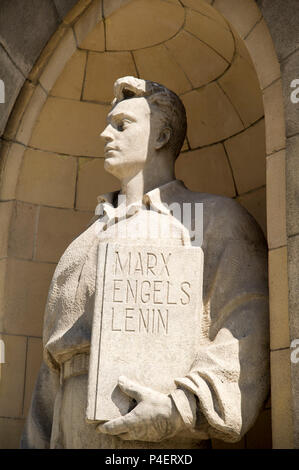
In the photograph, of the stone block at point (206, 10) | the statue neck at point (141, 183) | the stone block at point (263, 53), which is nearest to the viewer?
the stone block at point (263, 53)

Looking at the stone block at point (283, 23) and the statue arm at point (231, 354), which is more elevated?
the stone block at point (283, 23)

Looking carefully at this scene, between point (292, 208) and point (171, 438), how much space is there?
116 cm

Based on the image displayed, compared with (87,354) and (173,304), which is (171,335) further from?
(87,354)

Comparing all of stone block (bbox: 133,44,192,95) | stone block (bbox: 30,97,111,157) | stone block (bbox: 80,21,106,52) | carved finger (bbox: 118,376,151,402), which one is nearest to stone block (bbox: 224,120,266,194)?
stone block (bbox: 133,44,192,95)

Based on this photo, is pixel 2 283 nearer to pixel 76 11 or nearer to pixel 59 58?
pixel 59 58

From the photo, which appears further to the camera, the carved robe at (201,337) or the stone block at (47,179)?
the stone block at (47,179)

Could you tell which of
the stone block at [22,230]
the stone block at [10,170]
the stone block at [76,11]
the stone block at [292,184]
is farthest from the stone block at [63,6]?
the stone block at [292,184]

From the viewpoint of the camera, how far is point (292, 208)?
4402 millimetres

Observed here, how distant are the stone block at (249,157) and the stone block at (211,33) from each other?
0.45 meters

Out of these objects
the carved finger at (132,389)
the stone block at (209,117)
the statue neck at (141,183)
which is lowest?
the carved finger at (132,389)

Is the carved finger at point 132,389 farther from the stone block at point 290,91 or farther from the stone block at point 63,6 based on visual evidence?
the stone block at point 63,6

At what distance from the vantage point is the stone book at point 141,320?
436 cm

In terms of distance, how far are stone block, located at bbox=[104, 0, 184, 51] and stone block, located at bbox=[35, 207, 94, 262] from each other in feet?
3.50

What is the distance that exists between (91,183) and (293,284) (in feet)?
7.27
